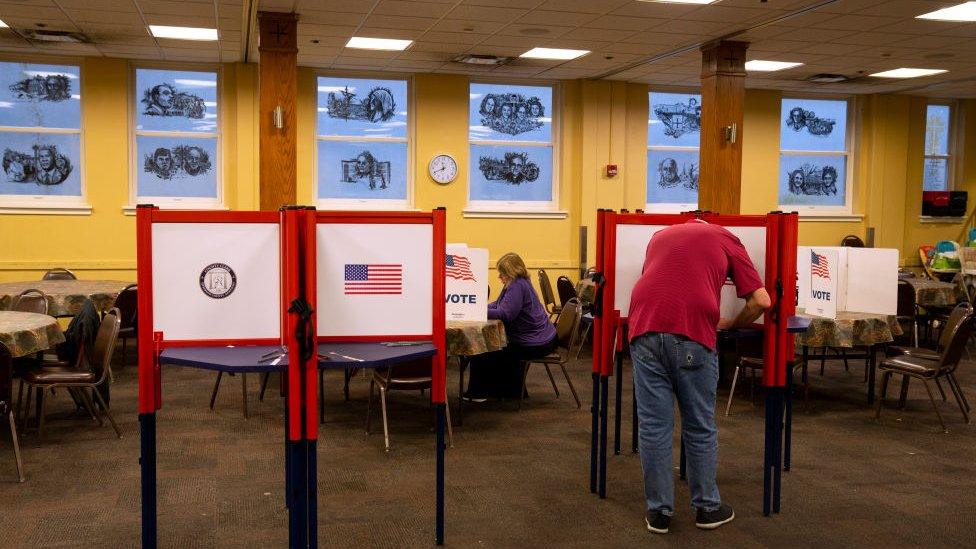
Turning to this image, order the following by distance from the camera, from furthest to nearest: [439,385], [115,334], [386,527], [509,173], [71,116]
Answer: [509,173] → [71,116] → [115,334] → [386,527] → [439,385]

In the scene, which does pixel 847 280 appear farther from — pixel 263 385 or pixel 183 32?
pixel 183 32

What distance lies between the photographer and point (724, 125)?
9.27 metres

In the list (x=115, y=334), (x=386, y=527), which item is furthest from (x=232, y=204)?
(x=386, y=527)

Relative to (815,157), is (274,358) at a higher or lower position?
lower

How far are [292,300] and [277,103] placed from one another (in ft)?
18.4

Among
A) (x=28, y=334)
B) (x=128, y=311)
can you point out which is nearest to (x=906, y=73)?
(x=128, y=311)

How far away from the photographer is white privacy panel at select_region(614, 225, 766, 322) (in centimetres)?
418

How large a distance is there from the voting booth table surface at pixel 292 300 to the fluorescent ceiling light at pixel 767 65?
25.8 feet

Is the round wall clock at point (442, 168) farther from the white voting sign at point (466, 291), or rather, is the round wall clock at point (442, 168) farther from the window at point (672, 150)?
the white voting sign at point (466, 291)

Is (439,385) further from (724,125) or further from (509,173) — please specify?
(509,173)

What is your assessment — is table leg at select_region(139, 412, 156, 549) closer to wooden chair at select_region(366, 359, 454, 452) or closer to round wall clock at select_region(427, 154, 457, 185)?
wooden chair at select_region(366, 359, 454, 452)

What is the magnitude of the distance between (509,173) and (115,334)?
7099mm

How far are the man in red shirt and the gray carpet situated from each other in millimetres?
240

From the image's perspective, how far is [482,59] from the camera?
1011 cm
